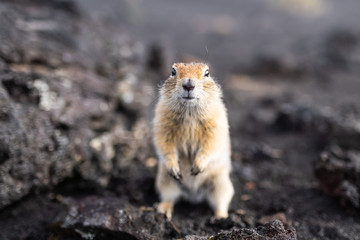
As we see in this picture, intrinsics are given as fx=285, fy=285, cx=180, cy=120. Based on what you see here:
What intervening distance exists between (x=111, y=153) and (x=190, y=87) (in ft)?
8.09

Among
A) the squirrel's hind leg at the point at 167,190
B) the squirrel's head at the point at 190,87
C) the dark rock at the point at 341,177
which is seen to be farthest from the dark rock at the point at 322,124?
the squirrel's hind leg at the point at 167,190

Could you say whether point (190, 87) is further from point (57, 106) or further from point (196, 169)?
point (57, 106)

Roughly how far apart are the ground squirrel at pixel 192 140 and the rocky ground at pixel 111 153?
1.00ft

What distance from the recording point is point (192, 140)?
156 inches

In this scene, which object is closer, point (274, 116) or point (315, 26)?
point (274, 116)

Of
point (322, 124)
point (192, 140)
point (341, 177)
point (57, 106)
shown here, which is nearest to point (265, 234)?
point (192, 140)

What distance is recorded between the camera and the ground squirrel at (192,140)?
3.66m

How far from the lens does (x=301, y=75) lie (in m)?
11.2

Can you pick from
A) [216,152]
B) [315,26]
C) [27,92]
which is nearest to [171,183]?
[216,152]

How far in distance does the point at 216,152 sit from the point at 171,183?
0.82 metres

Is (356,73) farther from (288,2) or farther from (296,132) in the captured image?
(288,2)

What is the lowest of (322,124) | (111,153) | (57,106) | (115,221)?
(115,221)

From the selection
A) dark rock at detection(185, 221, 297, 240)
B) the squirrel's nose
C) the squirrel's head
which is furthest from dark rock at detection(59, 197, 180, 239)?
the squirrel's nose

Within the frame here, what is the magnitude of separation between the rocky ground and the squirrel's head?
873 mm
